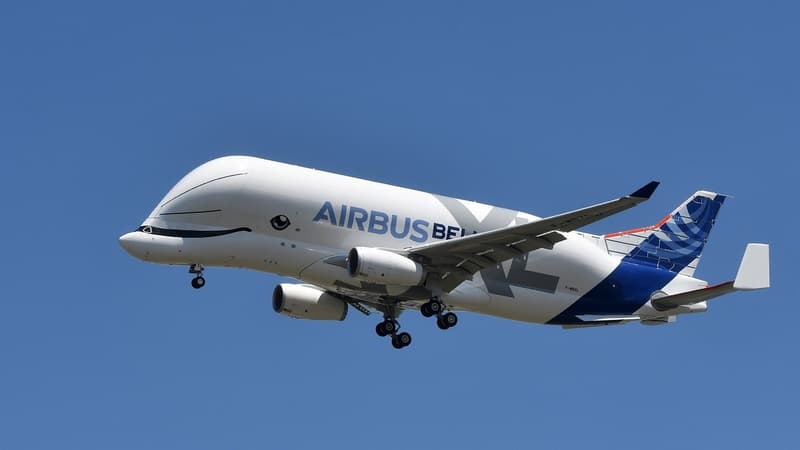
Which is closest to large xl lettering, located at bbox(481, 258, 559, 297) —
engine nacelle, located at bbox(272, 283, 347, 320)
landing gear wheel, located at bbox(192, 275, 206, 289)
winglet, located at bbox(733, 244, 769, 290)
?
engine nacelle, located at bbox(272, 283, 347, 320)

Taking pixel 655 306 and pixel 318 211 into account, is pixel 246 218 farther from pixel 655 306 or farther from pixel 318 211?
pixel 655 306

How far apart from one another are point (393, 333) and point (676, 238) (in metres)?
12.4

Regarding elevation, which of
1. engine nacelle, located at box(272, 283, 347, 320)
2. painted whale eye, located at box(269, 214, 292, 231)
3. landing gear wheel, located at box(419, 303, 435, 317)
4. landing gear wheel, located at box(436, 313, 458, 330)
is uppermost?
painted whale eye, located at box(269, 214, 292, 231)

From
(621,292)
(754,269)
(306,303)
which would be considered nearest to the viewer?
(754,269)

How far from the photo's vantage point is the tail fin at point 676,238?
179ft

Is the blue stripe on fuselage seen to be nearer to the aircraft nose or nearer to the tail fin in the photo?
the tail fin

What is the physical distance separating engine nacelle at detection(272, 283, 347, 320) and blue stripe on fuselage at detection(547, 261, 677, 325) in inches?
327

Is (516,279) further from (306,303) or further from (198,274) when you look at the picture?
(198,274)

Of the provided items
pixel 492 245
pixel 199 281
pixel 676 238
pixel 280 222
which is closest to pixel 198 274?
pixel 199 281

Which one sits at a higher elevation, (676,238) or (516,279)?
(676,238)

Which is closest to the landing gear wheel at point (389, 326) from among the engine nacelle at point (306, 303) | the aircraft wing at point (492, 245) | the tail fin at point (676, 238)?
the engine nacelle at point (306, 303)

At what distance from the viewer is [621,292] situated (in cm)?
5331

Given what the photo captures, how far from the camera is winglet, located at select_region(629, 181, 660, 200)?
1624 inches

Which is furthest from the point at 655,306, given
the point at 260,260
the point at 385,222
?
the point at 260,260
